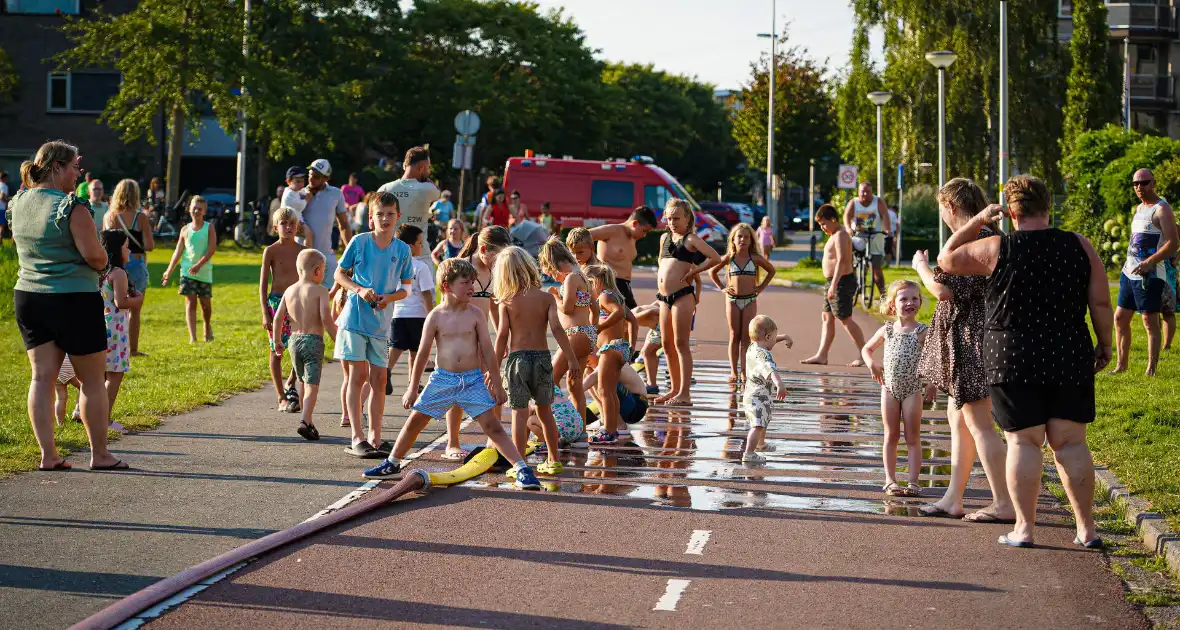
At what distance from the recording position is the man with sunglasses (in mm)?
13898

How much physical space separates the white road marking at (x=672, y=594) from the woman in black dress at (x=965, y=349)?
2.14 metres

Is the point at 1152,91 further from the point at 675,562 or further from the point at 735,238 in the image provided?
the point at 675,562

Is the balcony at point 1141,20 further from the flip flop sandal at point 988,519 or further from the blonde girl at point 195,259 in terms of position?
the flip flop sandal at point 988,519

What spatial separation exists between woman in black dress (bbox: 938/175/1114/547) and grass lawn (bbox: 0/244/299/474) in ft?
18.9

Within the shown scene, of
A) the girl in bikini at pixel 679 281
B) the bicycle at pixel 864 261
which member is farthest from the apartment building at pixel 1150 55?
the girl in bikini at pixel 679 281

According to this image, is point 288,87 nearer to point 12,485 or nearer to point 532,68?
point 532,68

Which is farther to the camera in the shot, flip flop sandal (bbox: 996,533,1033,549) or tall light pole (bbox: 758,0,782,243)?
tall light pole (bbox: 758,0,782,243)

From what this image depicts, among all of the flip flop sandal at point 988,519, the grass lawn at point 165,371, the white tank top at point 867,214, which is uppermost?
the white tank top at point 867,214

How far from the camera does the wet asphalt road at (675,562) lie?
618 centimetres

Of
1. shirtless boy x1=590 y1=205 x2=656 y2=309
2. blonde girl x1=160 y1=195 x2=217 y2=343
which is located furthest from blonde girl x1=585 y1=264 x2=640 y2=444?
blonde girl x1=160 y1=195 x2=217 y2=343

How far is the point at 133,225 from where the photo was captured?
13648 millimetres

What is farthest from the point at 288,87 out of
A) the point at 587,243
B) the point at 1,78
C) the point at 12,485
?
the point at 12,485

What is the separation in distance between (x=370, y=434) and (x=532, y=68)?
5423 cm

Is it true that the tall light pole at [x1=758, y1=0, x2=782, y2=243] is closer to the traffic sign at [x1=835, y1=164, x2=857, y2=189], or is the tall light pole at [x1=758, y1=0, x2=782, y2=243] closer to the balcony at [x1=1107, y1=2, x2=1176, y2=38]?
the traffic sign at [x1=835, y1=164, x2=857, y2=189]
